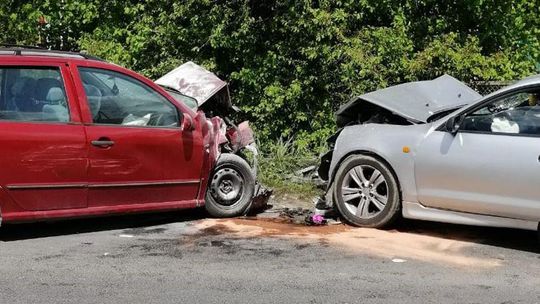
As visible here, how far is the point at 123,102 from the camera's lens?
276 inches

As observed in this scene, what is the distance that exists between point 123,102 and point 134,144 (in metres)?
0.45

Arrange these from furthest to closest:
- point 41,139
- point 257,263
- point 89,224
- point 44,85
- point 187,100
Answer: point 187,100 < point 89,224 < point 44,85 < point 41,139 < point 257,263

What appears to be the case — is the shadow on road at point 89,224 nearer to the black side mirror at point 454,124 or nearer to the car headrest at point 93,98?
the car headrest at point 93,98

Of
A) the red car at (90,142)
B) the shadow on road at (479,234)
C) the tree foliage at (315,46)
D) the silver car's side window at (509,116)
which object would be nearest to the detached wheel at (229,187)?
the red car at (90,142)

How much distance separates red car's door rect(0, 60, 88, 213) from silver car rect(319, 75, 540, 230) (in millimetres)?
2572

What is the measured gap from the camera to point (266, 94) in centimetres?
1050

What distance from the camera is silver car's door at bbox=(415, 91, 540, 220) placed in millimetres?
6258

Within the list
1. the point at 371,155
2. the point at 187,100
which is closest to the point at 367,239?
the point at 371,155

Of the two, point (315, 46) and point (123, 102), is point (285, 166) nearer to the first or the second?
point (315, 46)

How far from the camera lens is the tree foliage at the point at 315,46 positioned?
10375mm

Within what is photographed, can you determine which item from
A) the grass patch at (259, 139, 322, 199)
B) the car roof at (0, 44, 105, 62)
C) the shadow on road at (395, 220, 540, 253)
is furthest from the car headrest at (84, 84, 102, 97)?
the shadow on road at (395, 220, 540, 253)

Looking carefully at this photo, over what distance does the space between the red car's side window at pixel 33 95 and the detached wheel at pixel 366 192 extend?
2.73 meters

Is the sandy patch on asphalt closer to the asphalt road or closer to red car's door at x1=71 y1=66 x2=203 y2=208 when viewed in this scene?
the asphalt road

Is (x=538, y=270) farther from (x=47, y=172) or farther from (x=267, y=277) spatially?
(x=47, y=172)
